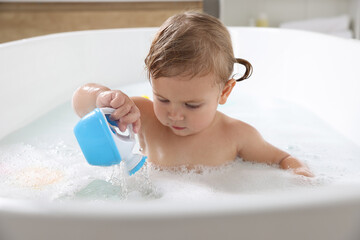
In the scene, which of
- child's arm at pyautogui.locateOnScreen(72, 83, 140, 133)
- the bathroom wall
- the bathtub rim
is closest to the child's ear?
child's arm at pyautogui.locateOnScreen(72, 83, 140, 133)

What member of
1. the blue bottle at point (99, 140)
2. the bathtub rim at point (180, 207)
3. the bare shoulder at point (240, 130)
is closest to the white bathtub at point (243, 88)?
the bathtub rim at point (180, 207)

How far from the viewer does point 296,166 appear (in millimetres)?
1067

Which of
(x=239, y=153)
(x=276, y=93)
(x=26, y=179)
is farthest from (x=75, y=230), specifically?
(x=276, y=93)

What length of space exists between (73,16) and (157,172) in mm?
2048

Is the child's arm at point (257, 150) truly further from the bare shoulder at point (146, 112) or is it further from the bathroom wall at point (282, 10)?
the bathroom wall at point (282, 10)

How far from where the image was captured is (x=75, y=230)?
0.44 m

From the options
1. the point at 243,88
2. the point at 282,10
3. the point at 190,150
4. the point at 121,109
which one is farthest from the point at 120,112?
the point at 282,10

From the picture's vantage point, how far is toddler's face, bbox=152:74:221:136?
924mm

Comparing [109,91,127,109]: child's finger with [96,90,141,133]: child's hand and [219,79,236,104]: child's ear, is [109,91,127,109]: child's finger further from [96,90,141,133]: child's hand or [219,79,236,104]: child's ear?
[219,79,236,104]: child's ear

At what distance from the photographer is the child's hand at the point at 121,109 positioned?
3.12 ft

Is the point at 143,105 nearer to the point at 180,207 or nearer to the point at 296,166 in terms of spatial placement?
the point at 296,166

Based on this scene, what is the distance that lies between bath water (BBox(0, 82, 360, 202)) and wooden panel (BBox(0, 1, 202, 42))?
1.48 m

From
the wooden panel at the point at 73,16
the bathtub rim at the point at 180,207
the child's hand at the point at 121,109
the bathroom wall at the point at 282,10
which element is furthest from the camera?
the bathroom wall at the point at 282,10

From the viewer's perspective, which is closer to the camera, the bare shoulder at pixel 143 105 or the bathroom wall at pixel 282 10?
the bare shoulder at pixel 143 105
